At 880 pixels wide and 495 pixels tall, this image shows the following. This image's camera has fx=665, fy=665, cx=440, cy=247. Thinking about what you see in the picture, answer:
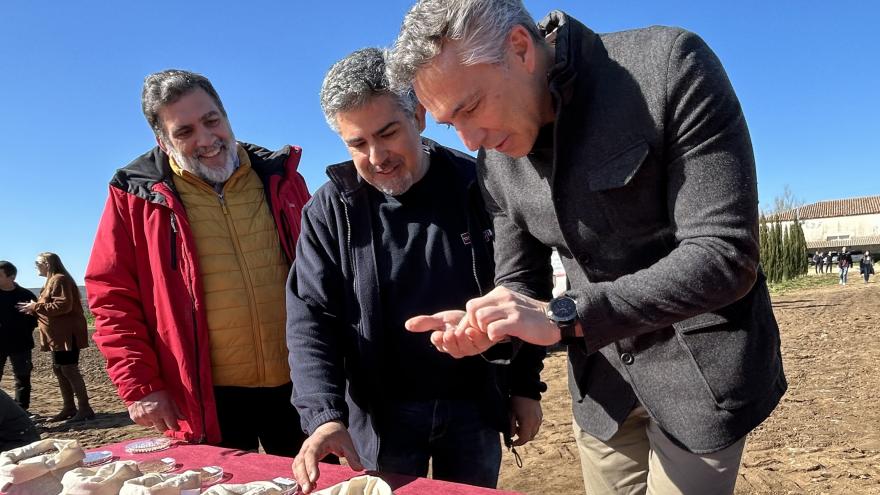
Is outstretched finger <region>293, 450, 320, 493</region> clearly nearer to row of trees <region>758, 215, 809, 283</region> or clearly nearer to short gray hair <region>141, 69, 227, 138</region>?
short gray hair <region>141, 69, 227, 138</region>

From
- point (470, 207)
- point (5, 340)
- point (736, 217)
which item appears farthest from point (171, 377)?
point (5, 340)

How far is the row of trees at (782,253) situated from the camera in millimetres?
33062

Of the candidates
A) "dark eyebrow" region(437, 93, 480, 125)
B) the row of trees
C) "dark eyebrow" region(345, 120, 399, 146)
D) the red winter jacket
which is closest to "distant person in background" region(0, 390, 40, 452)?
the red winter jacket

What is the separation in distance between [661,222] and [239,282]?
1832 millimetres

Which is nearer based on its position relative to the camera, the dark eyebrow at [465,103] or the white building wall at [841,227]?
the dark eyebrow at [465,103]

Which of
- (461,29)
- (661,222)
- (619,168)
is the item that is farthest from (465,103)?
(661,222)

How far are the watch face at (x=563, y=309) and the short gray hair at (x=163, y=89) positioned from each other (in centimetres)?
206

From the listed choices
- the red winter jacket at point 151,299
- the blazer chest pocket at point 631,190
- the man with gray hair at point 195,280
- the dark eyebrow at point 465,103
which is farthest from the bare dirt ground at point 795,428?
the dark eyebrow at point 465,103

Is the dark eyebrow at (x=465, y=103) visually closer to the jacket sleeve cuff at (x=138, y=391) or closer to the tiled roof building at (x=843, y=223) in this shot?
the jacket sleeve cuff at (x=138, y=391)

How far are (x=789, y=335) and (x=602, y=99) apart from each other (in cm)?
1173

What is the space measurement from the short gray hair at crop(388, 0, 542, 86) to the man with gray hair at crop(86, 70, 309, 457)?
1523 mm

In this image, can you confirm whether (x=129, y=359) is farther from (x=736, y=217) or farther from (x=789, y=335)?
(x=789, y=335)

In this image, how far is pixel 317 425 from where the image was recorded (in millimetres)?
1889

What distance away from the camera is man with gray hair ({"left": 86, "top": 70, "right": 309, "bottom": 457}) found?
257 centimetres
